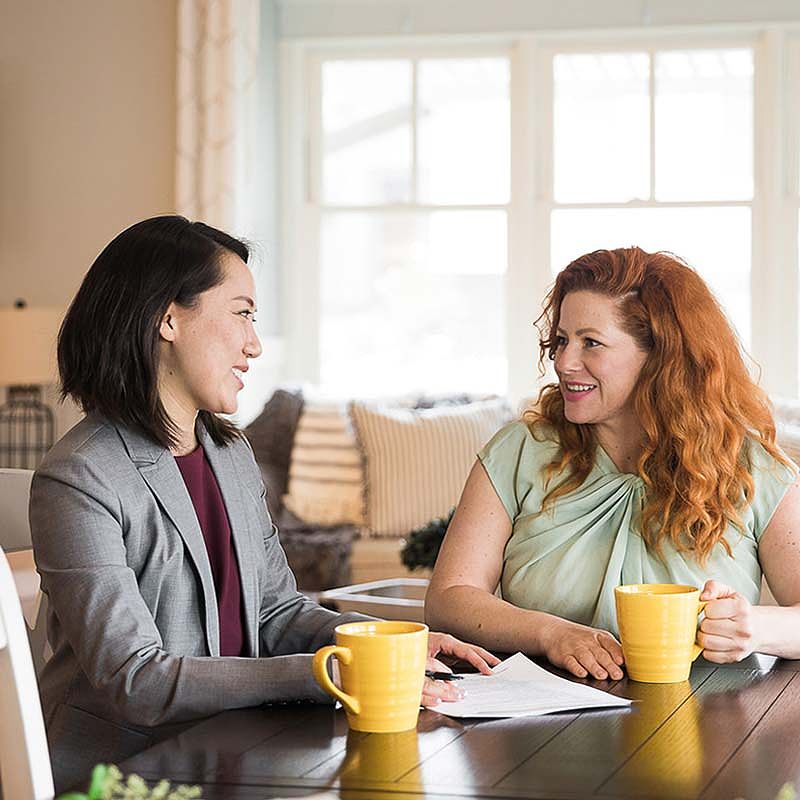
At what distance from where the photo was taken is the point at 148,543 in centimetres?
168

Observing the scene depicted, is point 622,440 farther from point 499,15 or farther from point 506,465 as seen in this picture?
point 499,15

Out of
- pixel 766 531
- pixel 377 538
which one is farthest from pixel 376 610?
pixel 766 531

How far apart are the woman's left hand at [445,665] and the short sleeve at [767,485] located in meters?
0.48

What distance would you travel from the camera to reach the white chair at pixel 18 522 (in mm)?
2031

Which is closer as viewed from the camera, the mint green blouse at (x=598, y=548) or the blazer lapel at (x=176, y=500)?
the blazer lapel at (x=176, y=500)

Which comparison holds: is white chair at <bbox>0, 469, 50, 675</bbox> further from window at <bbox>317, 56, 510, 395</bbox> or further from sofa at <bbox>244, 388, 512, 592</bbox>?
window at <bbox>317, 56, 510, 395</bbox>

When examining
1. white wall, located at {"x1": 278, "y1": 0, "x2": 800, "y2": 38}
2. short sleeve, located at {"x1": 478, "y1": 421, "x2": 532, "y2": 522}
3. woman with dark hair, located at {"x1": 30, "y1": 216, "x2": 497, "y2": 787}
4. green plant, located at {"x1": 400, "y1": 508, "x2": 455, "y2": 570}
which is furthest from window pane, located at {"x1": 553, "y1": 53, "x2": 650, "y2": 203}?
woman with dark hair, located at {"x1": 30, "y1": 216, "x2": 497, "y2": 787}

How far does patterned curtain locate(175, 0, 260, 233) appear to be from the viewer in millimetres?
5105

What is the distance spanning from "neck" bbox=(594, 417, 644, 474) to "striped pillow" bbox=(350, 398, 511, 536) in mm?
2733

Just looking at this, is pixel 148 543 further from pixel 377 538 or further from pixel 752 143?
pixel 752 143

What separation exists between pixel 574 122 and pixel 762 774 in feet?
14.8

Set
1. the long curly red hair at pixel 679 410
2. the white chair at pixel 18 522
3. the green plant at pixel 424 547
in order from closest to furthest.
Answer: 1. the long curly red hair at pixel 679 410
2. the white chair at pixel 18 522
3. the green plant at pixel 424 547

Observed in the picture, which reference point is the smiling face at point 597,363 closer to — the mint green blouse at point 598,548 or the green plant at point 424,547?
the mint green blouse at point 598,548

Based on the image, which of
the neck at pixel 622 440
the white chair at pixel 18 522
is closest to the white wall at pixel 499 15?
the neck at pixel 622 440
